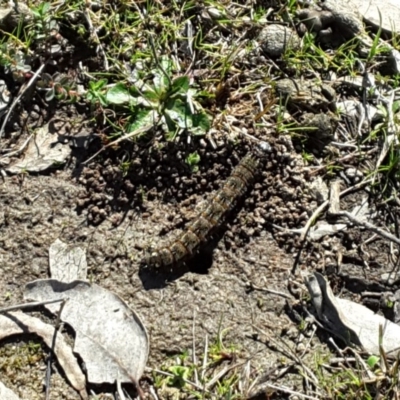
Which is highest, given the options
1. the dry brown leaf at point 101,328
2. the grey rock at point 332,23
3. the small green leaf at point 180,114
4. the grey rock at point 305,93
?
the grey rock at point 332,23

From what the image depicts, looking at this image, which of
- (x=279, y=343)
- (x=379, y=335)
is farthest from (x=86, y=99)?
(x=379, y=335)

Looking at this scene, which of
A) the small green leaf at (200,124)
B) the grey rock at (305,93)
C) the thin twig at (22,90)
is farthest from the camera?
the grey rock at (305,93)

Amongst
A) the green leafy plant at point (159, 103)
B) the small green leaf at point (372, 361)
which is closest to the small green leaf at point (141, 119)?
the green leafy plant at point (159, 103)

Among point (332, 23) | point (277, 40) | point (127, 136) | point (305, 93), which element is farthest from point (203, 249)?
point (332, 23)

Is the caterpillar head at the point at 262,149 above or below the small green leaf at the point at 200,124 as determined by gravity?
above

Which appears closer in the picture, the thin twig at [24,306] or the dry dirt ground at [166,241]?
the thin twig at [24,306]

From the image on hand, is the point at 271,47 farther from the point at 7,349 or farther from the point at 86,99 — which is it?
A: the point at 7,349

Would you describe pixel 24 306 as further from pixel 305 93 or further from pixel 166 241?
pixel 305 93

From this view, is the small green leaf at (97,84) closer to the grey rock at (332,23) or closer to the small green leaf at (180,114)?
the small green leaf at (180,114)

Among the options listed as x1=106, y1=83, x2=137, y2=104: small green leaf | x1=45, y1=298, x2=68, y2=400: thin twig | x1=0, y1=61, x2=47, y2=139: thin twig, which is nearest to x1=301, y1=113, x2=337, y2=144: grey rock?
x1=106, y1=83, x2=137, y2=104: small green leaf
